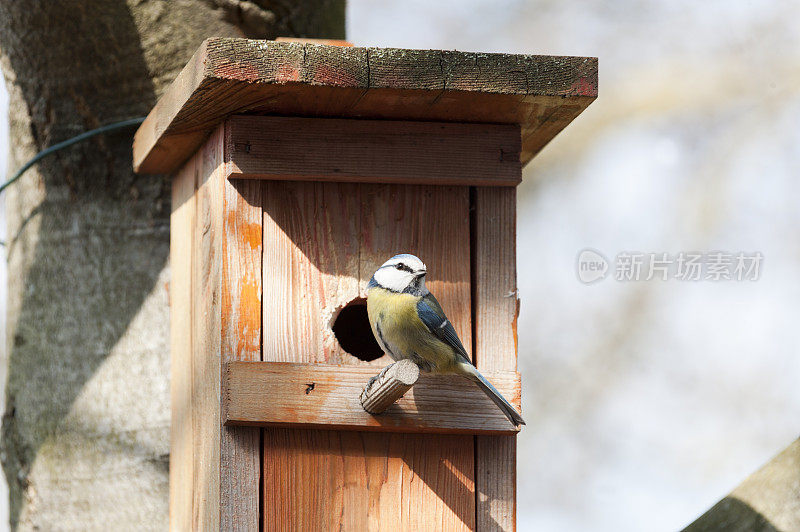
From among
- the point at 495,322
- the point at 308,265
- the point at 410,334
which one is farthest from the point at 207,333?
the point at 495,322

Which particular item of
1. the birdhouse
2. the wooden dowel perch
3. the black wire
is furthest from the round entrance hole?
the black wire

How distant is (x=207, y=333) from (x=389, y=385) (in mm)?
524

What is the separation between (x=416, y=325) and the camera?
205 cm

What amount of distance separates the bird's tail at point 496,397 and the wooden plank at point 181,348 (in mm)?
718

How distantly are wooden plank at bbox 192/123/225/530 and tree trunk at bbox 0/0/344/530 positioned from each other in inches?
15.2

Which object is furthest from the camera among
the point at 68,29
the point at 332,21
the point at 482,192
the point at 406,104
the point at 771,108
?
the point at 771,108

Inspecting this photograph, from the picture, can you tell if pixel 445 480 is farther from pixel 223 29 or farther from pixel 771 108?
pixel 771 108

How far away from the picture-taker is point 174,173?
Result: 8.80 feet

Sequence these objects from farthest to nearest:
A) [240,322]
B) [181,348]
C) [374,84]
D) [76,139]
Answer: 1. [76,139]
2. [181,348]
3. [240,322]
4. [374,84]

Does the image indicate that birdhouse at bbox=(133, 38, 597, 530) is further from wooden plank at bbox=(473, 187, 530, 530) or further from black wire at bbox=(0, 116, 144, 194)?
black wire at bbox=(0, 116, 144, 194)

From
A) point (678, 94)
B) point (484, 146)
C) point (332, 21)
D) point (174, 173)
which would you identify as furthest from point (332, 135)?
point (678, 94)

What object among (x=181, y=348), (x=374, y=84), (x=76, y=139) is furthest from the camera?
(x=76, y=139)

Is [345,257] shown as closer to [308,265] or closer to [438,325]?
[308,265]

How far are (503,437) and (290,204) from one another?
670 millimetres
